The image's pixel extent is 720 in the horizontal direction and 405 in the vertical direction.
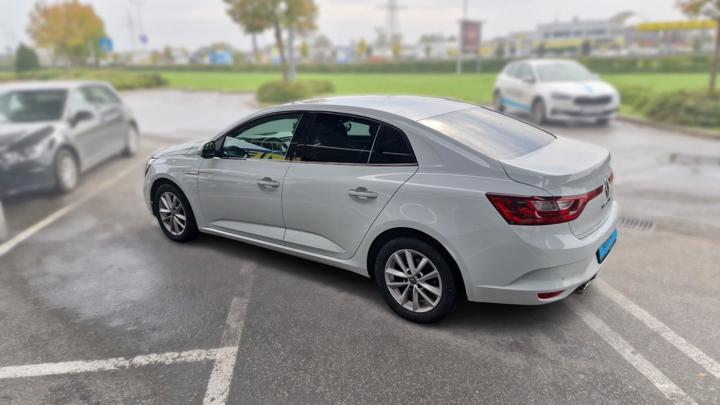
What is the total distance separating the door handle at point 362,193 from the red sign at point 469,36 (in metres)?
37.4

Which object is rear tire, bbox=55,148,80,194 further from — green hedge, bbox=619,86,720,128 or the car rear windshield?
green hedge, bbox=619,86,720,128

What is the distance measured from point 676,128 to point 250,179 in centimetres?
1180

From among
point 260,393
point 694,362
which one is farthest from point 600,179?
point 260,393

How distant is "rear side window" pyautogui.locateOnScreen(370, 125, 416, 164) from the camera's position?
3529 mm

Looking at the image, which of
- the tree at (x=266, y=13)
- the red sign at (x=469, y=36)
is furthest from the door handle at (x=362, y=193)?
the red sign at (x=469, y=36)

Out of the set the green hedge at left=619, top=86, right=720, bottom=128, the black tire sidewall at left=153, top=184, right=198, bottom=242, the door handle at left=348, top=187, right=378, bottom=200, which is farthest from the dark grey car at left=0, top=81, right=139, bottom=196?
the green hedge at left=619, top=86, right=720, bottom=128

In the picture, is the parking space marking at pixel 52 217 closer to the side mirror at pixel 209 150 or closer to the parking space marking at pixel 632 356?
the side mirror at pixel 209 150

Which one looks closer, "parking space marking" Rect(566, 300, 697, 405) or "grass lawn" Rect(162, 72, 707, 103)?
"parking space marking" Rect(566, 300, 697, 405)

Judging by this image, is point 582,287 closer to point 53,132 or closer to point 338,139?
point 338,139

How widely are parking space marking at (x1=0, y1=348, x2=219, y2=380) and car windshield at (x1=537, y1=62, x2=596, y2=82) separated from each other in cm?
1267

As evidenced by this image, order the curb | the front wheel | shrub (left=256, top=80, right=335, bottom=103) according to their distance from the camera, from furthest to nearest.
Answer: shrub (left=256, top=80, right=335, bottom=103)
the front wheel
the curb

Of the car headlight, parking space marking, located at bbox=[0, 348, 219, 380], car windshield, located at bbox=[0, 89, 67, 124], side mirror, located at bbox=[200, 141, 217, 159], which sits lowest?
parking space marking, located at bbox=[0, 348, 219, 380]

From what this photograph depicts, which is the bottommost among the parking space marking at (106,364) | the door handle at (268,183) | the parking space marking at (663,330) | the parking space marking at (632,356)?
the parking space marking at (663,330)

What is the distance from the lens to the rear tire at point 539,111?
1325 cm
